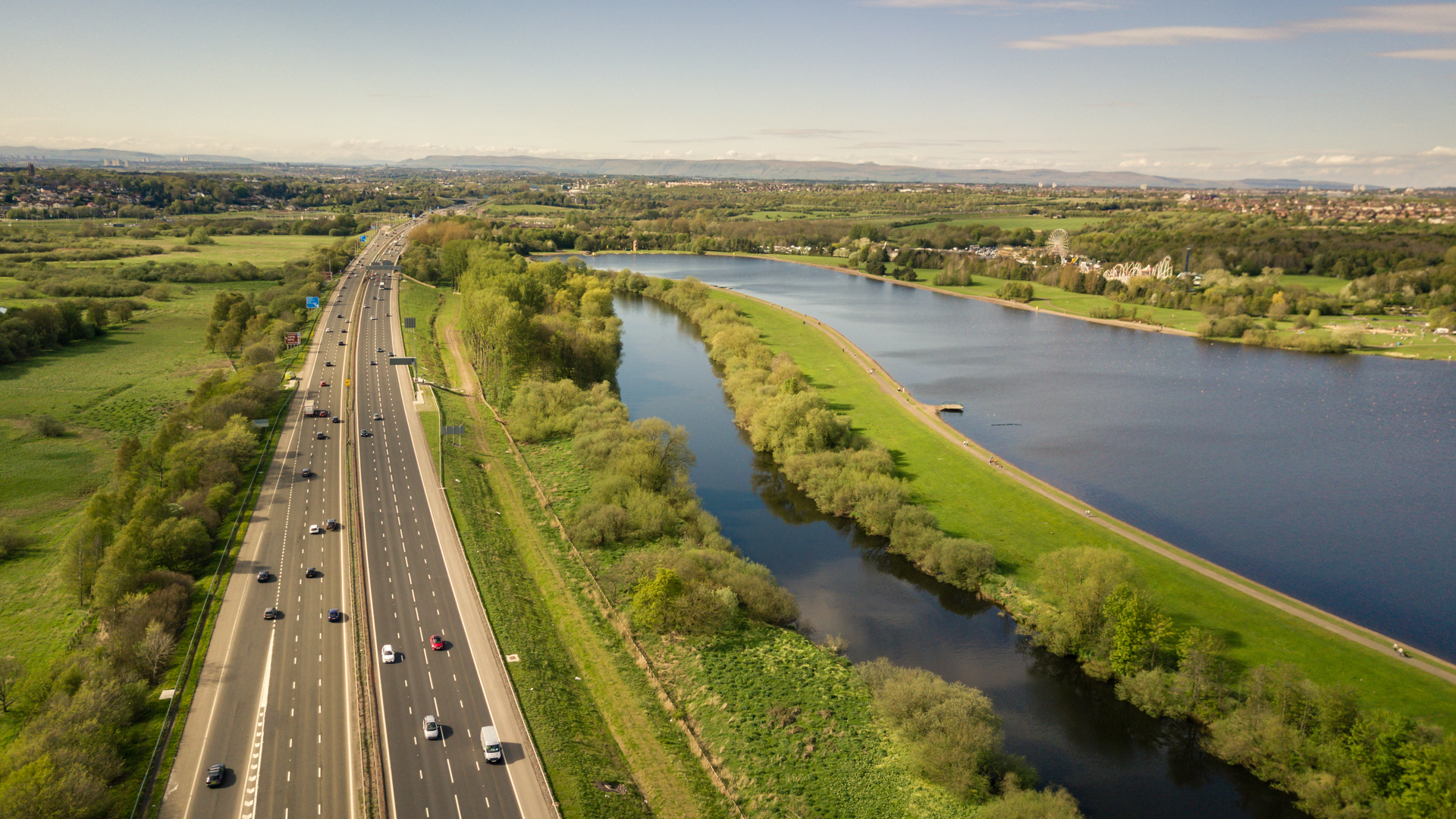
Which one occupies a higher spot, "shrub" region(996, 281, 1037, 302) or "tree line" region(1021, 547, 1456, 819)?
"shrub" region(996, 281, 1037, 302)

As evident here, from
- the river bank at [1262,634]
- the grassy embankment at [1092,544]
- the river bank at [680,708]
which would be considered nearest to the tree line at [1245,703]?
the river bank at [1262,634]

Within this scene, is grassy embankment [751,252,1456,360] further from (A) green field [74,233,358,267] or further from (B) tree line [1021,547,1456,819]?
(A) green field [74,233,358,267]

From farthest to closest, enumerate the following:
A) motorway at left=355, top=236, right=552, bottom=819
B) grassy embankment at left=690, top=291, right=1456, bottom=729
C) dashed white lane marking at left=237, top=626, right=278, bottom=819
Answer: grassy embankment at left=690, top=291, right=1456, bottom=729 < motorway at left=355, top=236, right=552, bottom=819 < dashed white lane marking at left=237, top=626, right=278, bottom=819

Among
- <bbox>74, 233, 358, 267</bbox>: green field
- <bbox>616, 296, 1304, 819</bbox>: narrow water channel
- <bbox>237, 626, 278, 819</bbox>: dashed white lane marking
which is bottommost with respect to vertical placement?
<bbox>616, 296, 1304, 819</bbox>: narrow water channel

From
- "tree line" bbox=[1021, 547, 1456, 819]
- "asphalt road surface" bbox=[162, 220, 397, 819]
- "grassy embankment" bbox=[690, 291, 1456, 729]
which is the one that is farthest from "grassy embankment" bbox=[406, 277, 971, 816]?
"grassy embankment" bbox=[690, 291, 1456, 729]

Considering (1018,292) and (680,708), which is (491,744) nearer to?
(680,708)

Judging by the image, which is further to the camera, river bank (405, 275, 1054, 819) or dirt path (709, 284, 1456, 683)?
dirt path (709, 284, 1456, 683)

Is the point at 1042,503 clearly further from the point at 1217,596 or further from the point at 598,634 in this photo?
the point at 598,634

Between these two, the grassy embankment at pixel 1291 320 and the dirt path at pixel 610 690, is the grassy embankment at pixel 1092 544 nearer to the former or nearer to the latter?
the dirt path at pixel 610 690

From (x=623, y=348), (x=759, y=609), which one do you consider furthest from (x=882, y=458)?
(x=623, y=348)
